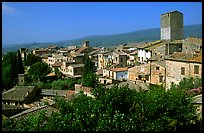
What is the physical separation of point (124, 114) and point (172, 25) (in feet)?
70.5

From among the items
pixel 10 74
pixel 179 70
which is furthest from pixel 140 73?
pixel 10 74

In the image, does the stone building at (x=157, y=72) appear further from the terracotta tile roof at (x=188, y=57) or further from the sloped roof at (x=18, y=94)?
the sloped roof at (x=18, y=94)

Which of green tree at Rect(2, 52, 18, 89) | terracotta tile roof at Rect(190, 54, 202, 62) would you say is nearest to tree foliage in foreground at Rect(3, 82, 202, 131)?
terracotta tile roof at Rect(190, 54, 202, 62)

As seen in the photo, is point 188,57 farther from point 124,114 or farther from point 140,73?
point 124,114

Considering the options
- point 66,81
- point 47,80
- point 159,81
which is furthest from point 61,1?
point 47,80

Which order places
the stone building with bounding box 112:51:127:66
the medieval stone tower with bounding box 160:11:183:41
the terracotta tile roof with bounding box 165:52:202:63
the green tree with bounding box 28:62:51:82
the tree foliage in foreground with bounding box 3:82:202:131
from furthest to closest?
the stone building with bounding box 112:51:127:66 < the green tree with bounding box 28:62:51:82 < the medieval stone tower with bounding box 160:11:183:41 < the terracotta tile roof with bounding box 165:52:202:63 < the tree foliage in foreground with bounding box 3:82:202:131

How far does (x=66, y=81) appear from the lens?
87.7 ft

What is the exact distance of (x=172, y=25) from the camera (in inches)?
1062

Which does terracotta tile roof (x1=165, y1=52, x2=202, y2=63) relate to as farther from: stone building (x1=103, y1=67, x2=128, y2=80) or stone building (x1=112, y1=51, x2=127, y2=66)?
stone building (x1=112, y1=51, x2=127, y2=66)

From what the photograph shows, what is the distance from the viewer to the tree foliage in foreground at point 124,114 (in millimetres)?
5891

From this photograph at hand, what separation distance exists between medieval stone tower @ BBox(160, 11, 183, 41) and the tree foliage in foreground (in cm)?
1995

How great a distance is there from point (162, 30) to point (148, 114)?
21.9m

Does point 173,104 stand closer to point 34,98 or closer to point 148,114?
point 148,114

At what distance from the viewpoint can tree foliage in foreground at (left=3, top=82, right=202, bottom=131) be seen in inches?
232
